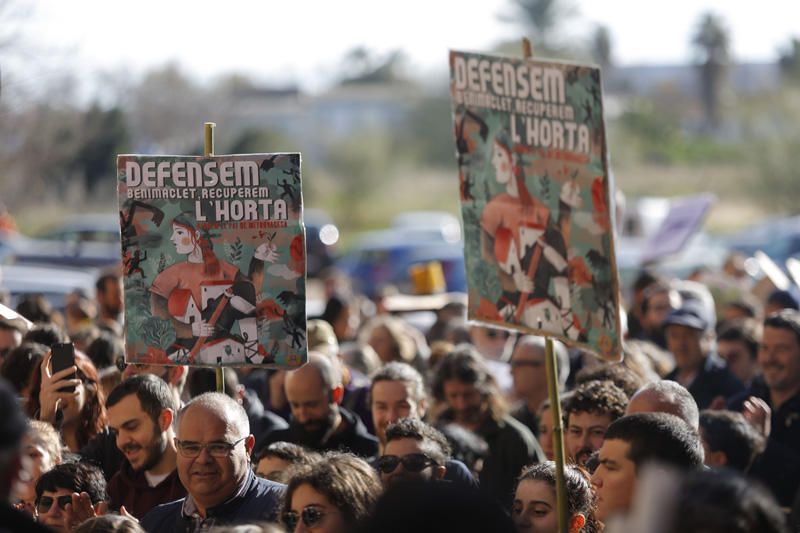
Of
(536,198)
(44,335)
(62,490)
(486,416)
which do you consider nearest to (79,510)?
(62,490)

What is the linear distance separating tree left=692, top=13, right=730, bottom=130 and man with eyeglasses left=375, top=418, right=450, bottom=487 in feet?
311

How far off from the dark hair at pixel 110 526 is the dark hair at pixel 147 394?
1.70 metres

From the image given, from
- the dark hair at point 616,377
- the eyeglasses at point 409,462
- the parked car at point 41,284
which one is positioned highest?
the parked car at point 41,284

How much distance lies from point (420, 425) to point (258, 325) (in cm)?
84

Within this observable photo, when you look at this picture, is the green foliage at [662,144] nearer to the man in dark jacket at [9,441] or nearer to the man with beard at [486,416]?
the man with beard at [486,416]

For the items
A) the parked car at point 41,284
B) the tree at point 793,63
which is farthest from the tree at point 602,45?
the parked car at point 41,284

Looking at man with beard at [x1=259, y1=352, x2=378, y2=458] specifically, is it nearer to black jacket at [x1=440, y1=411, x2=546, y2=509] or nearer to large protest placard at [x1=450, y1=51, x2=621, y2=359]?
black jacket at [x1=440, y1=411, x2=546, y2=509]

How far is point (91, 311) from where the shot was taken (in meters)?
13.2

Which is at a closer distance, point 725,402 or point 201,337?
point 201,337

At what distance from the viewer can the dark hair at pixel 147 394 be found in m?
6.45

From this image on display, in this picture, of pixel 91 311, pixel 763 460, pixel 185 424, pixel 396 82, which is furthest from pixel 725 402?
pixel 396 82

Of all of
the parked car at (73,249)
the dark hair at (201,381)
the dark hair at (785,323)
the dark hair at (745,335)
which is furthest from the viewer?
the parked car at (73,249)

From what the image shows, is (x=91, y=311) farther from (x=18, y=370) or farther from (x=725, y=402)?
(x=725, y=402)

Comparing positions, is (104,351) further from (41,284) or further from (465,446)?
(41,284)
